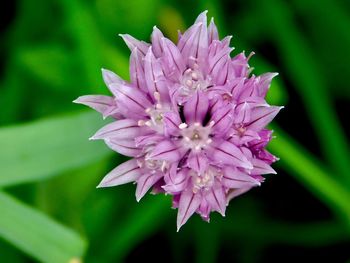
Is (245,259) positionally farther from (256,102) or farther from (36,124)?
(256,102)

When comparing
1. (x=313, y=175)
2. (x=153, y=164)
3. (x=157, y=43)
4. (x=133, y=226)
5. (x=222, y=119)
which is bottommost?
(x=133, y=226)

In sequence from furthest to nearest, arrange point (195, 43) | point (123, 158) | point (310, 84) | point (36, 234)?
1. point (310, 84)
2. point (123, 158)
3. point (36, 234)
4. point (195, 43)

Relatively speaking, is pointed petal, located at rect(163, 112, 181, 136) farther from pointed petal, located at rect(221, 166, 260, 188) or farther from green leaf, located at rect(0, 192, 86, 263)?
green leaf, located at rect(0, 192, 86, 263)

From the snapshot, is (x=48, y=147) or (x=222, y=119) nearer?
(x=222, y=119)

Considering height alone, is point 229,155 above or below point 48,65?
above

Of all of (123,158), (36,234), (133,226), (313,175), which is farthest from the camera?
(123,158)

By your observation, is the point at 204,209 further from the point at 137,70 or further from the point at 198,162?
the point at 137,70

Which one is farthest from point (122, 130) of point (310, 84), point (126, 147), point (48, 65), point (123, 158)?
point (310, 84)

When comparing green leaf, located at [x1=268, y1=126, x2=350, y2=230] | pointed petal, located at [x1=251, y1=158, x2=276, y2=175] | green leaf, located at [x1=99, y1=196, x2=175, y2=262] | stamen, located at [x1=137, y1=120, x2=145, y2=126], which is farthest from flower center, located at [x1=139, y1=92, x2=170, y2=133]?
green leaf, located at [x1=268, y1=126, x2=350, y2=230]
